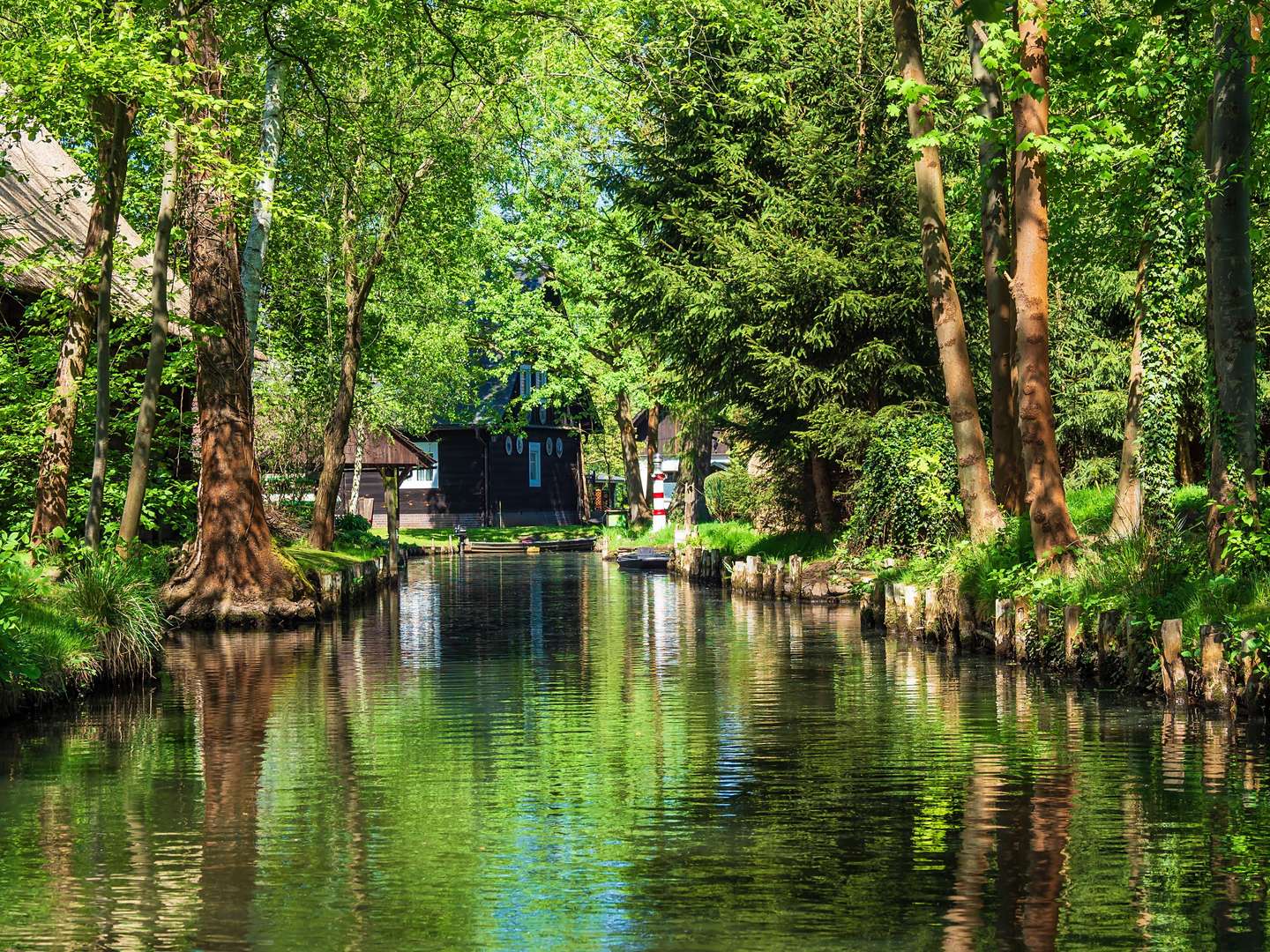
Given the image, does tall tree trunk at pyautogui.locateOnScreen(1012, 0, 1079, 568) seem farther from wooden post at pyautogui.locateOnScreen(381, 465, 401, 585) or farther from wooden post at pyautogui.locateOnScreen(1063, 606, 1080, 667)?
wooden post at pyautogui.locateOnScreen(381, 465, 401, 585)

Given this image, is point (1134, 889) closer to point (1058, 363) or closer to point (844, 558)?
point (844, 558)

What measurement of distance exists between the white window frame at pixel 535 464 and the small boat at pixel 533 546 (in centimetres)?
1070

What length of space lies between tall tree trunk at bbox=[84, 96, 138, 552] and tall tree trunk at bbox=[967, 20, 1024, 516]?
38.8 feet

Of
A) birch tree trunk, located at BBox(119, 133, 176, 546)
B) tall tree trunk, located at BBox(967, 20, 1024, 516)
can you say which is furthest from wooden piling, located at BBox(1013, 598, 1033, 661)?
birch tree trunk, located at BBox(119, 133, 176, 546)

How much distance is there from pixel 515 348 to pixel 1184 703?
5097cm

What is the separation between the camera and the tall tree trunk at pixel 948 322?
2384 cm

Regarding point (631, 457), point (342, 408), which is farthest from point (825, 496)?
point (631, 457)

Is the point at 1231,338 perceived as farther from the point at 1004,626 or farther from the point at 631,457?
the point at 631,457

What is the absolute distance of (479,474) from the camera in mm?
75875

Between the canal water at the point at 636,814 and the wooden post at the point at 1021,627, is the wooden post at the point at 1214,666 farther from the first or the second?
the wooden post at the point at 1021,627

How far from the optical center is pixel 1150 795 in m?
11.6

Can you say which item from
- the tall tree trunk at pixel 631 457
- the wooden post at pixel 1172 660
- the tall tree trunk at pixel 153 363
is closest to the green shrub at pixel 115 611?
the tall tree trunk at pixel 153 363

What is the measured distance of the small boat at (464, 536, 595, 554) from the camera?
217ft

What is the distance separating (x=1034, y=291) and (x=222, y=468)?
15013mm
